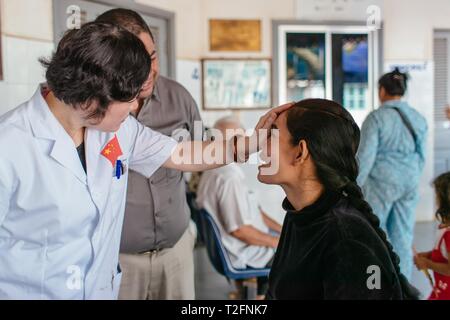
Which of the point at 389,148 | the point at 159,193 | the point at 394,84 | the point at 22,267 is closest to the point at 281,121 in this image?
the point at 22,267

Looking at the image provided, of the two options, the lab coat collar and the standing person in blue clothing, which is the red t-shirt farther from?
the lab coat collar

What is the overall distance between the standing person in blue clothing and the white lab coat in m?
2.27

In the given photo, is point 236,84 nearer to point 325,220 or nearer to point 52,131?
point 52,131

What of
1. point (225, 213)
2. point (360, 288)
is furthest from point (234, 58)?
point (360, 288)

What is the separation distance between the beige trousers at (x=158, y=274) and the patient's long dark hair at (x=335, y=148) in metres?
1.10

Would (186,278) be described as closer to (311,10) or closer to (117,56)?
(117,56)

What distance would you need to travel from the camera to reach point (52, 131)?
1.47 m

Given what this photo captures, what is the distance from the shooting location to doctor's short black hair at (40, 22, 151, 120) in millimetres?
1358

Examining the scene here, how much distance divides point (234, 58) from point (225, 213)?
2751 millimetres

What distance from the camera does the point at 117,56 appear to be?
4.50ft

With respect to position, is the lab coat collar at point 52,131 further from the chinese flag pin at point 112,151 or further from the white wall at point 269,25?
the white wall at point 269,25

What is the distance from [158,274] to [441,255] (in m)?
1.21

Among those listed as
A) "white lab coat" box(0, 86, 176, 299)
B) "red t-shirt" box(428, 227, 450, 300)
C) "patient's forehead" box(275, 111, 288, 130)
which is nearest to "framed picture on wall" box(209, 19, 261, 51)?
"red t-shirt" box(428, 227, 450, 300)

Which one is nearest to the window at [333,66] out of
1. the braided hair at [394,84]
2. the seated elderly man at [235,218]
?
the braided hair at [394,84]
